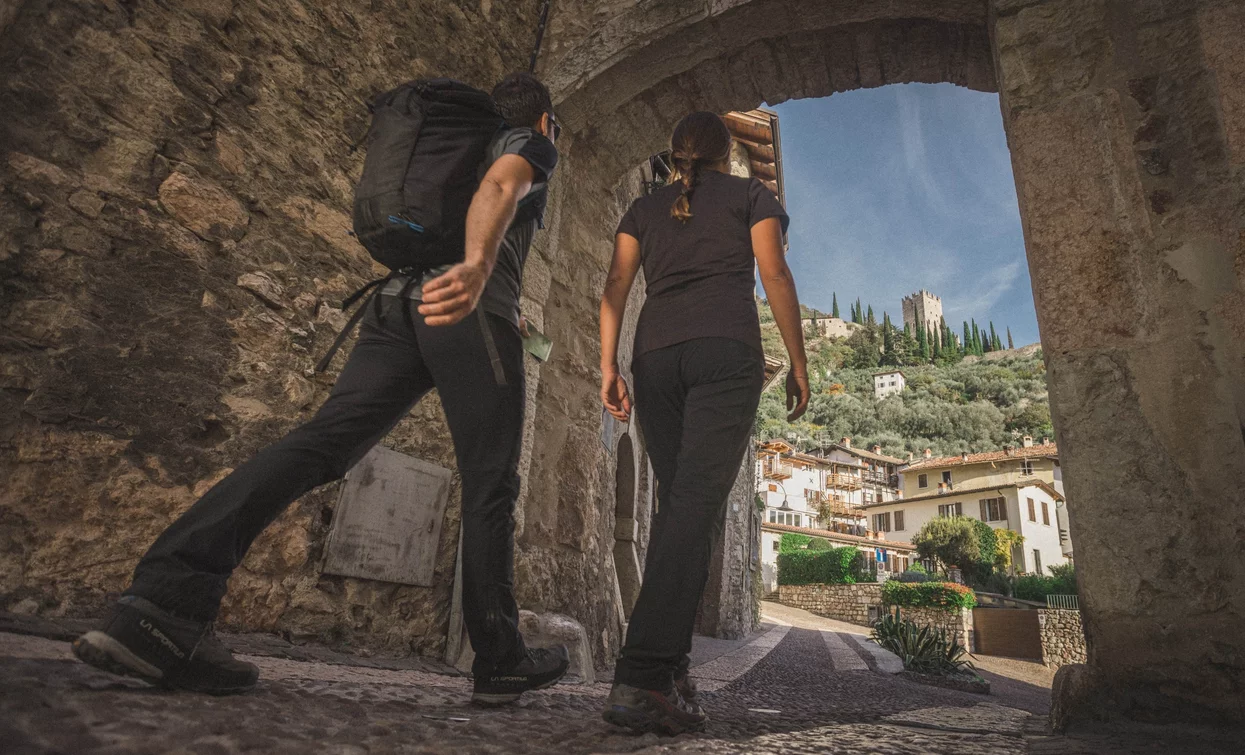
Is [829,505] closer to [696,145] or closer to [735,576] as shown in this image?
[735,576]

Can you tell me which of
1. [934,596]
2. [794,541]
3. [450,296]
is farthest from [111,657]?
[794,541]

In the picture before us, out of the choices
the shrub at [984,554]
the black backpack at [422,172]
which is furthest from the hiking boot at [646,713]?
the shrub at [984,554]

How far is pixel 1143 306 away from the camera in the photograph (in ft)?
7.64

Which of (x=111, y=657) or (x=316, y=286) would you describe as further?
(x=316, y=286)

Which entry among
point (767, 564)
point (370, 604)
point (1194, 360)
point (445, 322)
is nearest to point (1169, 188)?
point (1194, 360)

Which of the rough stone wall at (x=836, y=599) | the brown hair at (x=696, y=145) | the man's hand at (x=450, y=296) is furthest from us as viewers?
the rough stone wall at (x=836, y=599)

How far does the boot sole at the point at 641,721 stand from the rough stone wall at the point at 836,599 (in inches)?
1038

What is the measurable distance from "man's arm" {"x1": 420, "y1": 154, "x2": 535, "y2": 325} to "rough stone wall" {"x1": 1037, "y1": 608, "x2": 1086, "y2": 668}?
22.3 metres

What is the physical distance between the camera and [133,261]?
7.57 ft

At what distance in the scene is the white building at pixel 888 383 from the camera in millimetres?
92500

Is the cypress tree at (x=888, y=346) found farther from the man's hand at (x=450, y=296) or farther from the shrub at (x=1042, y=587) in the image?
the man's hand at (x=450, y=296)

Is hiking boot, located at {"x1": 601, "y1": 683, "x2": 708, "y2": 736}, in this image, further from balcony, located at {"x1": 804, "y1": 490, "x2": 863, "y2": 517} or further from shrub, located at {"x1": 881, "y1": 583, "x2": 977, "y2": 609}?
balcony, located at {"x1": 804, "y1": 490, "x2": 863, "y2": 517}

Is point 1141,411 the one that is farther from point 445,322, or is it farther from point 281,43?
point 281,43

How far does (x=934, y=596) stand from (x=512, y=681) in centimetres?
2208
